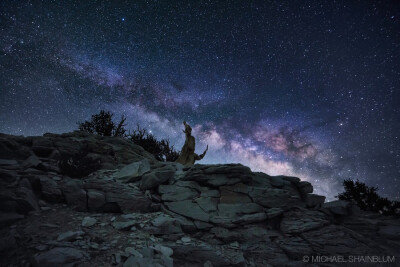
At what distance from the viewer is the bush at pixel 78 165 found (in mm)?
8531

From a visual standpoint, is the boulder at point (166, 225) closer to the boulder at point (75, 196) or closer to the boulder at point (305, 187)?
the boulder at point (75, 196)

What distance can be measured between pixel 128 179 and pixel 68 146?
4.79 metres

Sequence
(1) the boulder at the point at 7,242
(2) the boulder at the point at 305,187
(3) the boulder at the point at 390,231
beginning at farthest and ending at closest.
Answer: (2) the boulder at the point at 305,187, (3) the boulder at the point at 390,231, (1) the boulder at the point at 7,242

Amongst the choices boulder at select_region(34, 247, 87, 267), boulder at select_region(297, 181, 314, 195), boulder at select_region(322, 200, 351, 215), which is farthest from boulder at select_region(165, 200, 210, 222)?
boulder at select_region(322, 200, 351, 215)

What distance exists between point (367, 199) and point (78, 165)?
79.8 ft

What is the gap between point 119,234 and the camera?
5699mm

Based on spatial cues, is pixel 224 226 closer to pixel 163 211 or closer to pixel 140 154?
pixel 163 211

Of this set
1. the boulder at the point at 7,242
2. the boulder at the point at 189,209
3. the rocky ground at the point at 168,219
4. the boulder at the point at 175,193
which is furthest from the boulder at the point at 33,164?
the boulder at the point at 189,209

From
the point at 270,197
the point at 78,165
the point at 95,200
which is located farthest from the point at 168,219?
the point at 78,165

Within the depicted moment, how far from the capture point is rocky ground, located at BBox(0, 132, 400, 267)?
16.0 ft

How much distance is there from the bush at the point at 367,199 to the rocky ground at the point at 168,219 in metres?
10.5

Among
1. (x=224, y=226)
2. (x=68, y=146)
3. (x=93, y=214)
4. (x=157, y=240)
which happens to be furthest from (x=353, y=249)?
(x=68, y=146)

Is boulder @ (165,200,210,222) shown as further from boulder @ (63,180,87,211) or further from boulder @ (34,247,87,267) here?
boulder @ (34,247,87,267)

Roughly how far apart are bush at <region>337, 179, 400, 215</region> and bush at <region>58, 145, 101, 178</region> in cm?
2273
